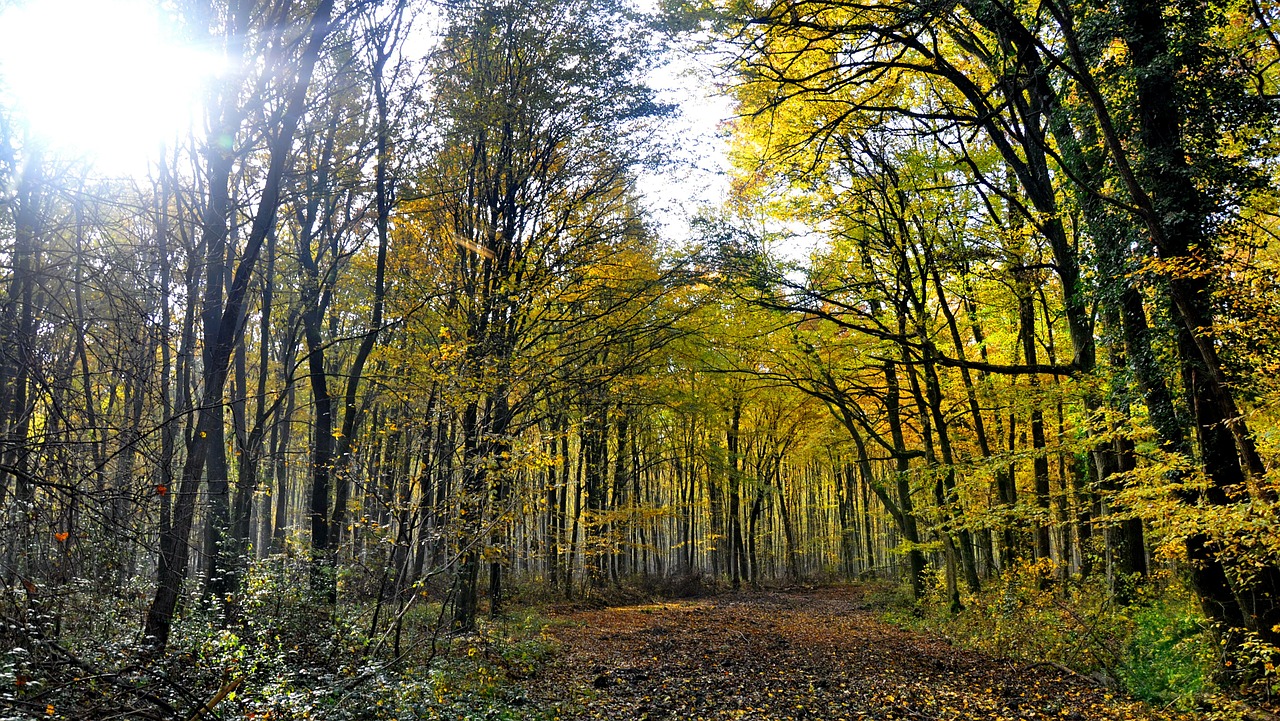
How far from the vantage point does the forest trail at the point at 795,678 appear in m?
7.76

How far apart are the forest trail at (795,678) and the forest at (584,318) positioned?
0.78 ft

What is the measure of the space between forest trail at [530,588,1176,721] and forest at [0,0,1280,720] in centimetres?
24

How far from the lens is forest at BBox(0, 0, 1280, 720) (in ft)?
17.7

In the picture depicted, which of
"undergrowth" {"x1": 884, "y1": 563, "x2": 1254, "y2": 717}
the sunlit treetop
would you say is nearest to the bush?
"undergrowth" {"x1": 884, "y1": 563, "x2": 1254, "y2": 717}

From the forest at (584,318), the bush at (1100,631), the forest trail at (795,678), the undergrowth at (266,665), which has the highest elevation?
the forest at (584,318)

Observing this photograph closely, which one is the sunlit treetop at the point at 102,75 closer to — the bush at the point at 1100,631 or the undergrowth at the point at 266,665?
the undergrowth at the point at 266,665

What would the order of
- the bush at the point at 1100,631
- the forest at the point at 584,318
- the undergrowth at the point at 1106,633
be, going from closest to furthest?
the forest at the point at 584,318, the undergrowth at the point at 1106,633, the bush at the point at 1100,631

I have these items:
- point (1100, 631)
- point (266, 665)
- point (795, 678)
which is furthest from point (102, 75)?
point (1100, 631)

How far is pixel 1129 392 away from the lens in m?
8.37

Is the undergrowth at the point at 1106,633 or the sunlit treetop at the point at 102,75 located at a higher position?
the sunlit treetop at the point at 102,75

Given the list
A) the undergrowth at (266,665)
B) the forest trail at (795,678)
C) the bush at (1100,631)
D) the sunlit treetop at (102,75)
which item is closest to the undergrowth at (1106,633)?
the bush at (1100,631)

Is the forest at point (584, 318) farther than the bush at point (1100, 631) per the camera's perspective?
No

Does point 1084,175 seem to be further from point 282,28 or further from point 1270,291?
point 282,28

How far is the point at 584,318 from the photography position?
12711 millimetres
